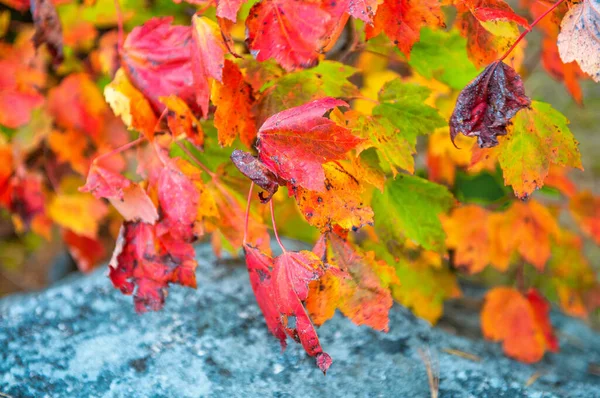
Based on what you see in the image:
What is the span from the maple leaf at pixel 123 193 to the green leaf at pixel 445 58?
504 millimetres

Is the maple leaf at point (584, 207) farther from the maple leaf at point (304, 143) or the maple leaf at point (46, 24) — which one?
the maple leaf at point (46, 24)

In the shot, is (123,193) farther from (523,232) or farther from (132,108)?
(523,232)

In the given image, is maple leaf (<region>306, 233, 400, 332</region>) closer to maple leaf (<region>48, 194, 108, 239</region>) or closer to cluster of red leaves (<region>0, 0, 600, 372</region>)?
cluster of red leaves (<region>0, 0, 600, 372</region>)

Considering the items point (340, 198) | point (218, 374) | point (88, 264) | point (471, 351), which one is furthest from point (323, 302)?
point (88, 264)

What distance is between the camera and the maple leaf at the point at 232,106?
783 millimetres

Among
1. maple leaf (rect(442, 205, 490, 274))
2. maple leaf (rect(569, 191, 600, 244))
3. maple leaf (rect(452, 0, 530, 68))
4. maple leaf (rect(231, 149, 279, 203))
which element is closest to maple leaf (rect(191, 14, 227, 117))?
Result: maple leaf (rect(231, 149, 279, 203))

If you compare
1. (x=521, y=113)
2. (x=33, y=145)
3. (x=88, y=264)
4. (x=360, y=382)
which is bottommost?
(x=88, y=264)

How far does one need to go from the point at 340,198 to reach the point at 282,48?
0.69 ft

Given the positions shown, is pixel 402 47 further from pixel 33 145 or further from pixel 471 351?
pixel 33 145

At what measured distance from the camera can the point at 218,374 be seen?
924mm

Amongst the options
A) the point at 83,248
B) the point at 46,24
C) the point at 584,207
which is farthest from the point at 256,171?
the point at 83,248

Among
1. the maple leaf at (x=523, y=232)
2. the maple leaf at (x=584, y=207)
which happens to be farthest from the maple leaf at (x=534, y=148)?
the maple leaf at (x=584, y=207)

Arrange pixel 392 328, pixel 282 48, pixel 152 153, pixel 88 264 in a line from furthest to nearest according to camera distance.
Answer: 1. pixel 88 264
2. pixel 392 328
3. pixel 152 153
4. pixel 282 48

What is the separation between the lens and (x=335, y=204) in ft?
2.32
